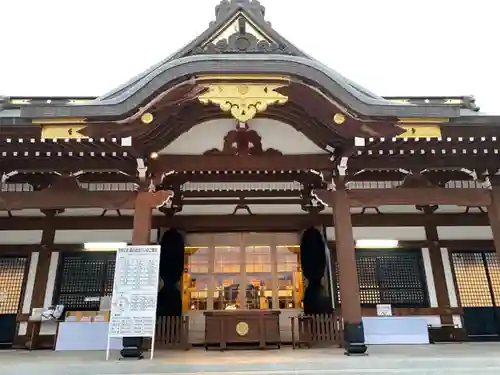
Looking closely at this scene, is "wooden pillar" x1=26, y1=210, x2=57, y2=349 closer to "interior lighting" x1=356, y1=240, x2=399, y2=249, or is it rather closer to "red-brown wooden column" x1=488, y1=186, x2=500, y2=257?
"interior lighting" x1=356, y1=240, x2=399, y2=249

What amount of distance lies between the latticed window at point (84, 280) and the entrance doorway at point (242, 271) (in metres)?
1.70

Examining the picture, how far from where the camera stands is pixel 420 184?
697 centimetres

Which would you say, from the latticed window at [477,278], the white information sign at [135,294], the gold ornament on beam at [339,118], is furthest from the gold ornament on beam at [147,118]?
the latticed window at [477,278]

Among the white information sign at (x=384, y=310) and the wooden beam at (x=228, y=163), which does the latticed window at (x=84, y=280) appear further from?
the white information sign at (x=384, y=310)

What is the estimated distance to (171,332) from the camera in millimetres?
7184

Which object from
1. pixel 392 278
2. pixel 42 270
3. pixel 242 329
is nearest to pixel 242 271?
pixel 242 329

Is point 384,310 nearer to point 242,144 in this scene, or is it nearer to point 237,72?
point 242,144

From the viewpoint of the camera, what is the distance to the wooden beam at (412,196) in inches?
262

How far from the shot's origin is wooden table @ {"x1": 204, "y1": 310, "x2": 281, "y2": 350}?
7.38 metres

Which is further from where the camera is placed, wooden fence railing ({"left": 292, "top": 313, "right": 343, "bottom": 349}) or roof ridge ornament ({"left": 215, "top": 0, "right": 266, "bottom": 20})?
wooden fence railing ({"left": 292, "top": 313, "right": 343, "bottom": 349})

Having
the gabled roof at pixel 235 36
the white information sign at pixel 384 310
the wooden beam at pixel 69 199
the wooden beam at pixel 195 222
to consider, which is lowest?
the white information sign at pixel 384 310

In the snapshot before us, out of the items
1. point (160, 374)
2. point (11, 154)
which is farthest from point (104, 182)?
point (160, 374)

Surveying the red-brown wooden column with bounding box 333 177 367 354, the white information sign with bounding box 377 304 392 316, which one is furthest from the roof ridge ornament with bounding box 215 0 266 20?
the white information sign with bounding box 377 304 392 316

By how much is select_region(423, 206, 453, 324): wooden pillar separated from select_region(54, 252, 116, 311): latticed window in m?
7.03
